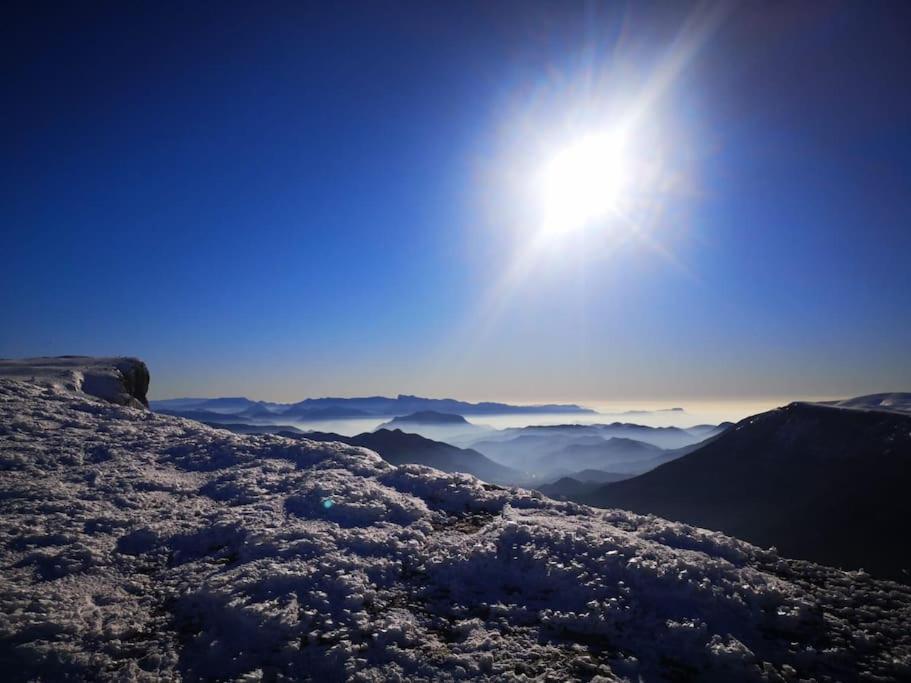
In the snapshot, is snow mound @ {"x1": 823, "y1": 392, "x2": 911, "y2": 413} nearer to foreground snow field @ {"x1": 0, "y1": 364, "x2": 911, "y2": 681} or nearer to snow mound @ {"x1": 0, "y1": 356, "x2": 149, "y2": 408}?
foreground snow field @ {"x1": 0, "y1": 364, "x2": 911, "y2": 681}

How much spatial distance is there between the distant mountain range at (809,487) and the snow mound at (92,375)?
11672 centimetres

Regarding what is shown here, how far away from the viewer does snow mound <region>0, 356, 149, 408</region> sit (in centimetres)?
2417

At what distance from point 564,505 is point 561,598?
4.75 metres

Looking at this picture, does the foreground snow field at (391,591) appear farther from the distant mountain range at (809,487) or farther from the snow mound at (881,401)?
the snow mound at (881,401)

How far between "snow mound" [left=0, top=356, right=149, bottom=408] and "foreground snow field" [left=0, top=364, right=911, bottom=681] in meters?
13.4

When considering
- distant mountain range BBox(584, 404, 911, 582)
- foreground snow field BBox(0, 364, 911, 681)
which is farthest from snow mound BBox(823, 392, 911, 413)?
foreground snow field BBox(0, 364, 911, 681)

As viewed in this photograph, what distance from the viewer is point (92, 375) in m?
27.1

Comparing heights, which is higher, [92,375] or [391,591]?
[92,375]

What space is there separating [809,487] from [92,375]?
16166 centimetres

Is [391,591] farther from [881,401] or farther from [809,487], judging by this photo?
[881,401]

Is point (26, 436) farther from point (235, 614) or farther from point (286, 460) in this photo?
point (235, 614)

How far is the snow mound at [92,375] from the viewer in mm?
24172

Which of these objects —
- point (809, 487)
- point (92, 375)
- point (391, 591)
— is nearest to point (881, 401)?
point (809, 487)

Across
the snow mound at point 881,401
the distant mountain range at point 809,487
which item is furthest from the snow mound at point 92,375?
the snow mound at point 881,401
